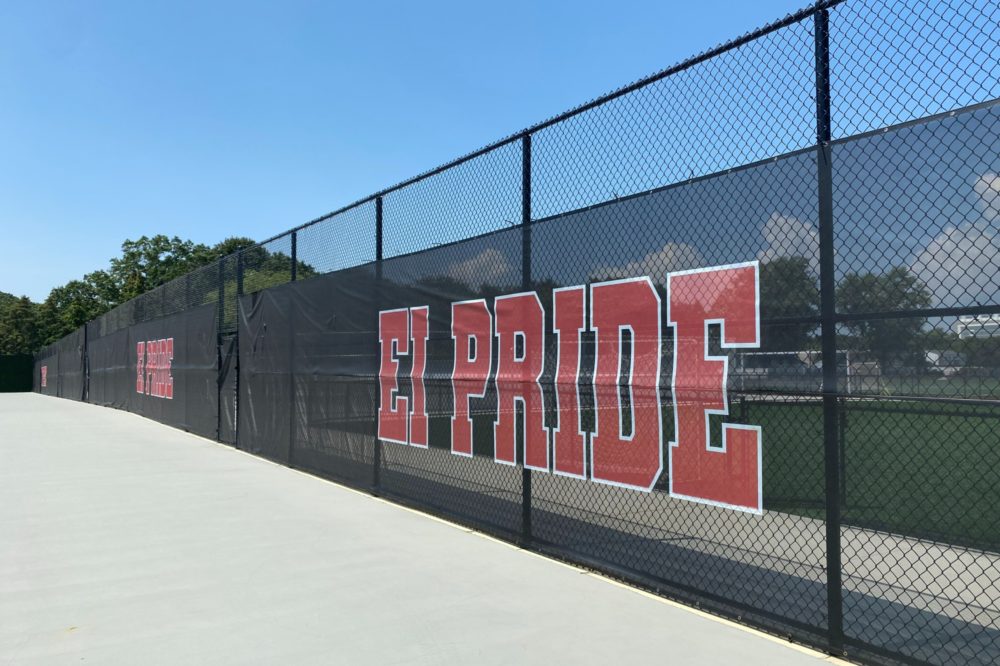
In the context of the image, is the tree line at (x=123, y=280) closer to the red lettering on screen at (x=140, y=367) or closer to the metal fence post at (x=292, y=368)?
the red lettering on screen at (x=140, y=367)

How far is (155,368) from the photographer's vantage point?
804 inches

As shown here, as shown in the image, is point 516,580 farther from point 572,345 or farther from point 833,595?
point 833,595

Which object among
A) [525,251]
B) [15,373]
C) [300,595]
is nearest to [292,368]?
[525,251]

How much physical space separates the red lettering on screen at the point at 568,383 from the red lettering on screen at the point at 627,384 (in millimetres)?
157

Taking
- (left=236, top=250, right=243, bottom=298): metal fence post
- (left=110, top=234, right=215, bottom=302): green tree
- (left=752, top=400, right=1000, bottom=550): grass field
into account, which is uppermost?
(left=110, top=234, right=215, bottom=302): green tree

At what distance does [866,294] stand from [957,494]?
769 cm

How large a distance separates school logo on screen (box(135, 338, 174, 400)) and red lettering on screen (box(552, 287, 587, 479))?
49.1 ft

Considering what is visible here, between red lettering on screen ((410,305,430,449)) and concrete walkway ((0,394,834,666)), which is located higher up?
red lettering on screen ((410,305,430,449))

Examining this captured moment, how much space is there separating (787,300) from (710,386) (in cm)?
70

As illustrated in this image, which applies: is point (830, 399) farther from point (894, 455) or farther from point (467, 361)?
point (467, 361)

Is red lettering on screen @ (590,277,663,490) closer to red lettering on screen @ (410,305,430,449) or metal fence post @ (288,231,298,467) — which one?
red lettering on screen @ (410,305,430,449)

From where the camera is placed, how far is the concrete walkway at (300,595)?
13.0 ft

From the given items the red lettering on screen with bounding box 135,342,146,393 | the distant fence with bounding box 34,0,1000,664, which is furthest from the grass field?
the red lettering on screen with bounding box 135,342,146,393

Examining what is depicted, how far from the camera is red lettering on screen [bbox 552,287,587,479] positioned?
554 centimetres
